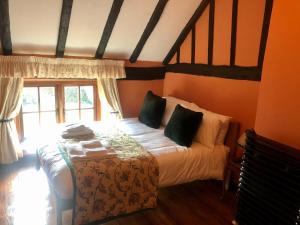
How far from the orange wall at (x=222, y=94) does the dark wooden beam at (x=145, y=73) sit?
0.27 m

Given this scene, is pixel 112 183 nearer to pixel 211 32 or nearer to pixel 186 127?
pixel 186 127

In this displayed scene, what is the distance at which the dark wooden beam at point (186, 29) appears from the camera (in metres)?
3.41

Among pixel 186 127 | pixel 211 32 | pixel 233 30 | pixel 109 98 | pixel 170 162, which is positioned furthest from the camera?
pixel 109 98

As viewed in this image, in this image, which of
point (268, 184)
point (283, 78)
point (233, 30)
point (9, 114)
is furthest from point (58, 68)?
point (268, 184)

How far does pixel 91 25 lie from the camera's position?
322 centimetres

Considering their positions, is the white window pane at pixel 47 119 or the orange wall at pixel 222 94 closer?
the orange wall at pixel 222 94

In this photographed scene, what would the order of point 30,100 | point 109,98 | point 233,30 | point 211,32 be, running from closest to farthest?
point 233,30
point 211,32
point 30,100
point 109,98

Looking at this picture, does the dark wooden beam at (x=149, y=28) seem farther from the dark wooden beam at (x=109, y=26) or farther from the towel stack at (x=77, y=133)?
the towel stack at (x=77, y=133)

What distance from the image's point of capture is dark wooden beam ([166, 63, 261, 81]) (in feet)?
9.29

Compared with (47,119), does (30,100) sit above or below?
above

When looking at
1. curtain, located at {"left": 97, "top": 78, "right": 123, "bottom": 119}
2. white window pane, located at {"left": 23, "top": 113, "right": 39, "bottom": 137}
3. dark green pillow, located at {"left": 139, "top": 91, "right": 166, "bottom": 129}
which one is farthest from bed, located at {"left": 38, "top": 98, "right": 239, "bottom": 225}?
white window pane, located at {"left": 23, "top": 113, "right": 39, "bottom": 137}

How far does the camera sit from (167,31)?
3697 mm

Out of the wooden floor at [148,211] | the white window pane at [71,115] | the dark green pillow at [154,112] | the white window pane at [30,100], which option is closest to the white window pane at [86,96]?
the white window pane at [71,115]

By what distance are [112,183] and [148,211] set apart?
1.98 feet
